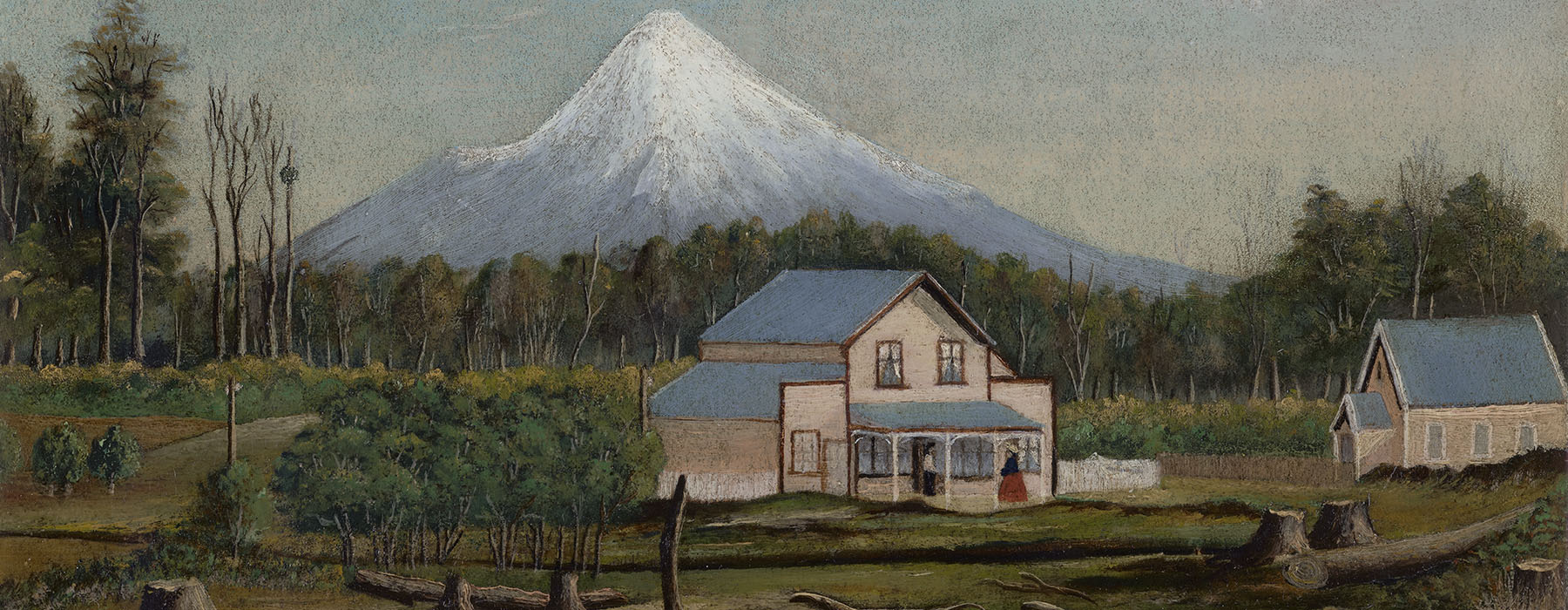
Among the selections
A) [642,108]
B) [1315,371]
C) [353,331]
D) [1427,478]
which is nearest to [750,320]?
[642,108]

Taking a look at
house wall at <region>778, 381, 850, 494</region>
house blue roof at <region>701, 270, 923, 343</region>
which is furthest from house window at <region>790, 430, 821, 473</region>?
house blue roof at <region>701, 270, 923, 343</region>

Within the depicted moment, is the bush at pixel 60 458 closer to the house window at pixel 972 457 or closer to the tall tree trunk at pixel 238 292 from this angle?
the tall tree trunk at pixel 238 292

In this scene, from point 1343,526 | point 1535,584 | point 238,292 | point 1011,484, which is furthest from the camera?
point 1011,484

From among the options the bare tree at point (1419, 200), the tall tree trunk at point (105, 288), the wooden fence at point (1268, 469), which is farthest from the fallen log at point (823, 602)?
the tall tree trunk at point (105, 288)

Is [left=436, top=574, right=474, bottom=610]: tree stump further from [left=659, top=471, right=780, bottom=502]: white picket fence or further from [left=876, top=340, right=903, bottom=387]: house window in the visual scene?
[left=876, top=340, right=903, bottom=387]: house window

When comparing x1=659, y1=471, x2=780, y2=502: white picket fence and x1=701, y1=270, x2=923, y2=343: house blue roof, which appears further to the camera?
x1=701, y1=270, x2=923, y2=343: house blue roof

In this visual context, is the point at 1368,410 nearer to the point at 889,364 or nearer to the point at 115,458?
the point at 889,364

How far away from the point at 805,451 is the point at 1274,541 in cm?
379

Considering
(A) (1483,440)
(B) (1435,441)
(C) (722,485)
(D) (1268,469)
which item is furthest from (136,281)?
(A) (1483,440)

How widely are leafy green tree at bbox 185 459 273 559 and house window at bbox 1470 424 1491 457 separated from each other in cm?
981

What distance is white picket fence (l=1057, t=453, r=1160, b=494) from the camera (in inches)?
457

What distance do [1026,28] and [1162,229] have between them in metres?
2.04

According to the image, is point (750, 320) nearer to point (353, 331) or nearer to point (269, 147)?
point (353, 331)

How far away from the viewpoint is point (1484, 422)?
11789 millimetres
